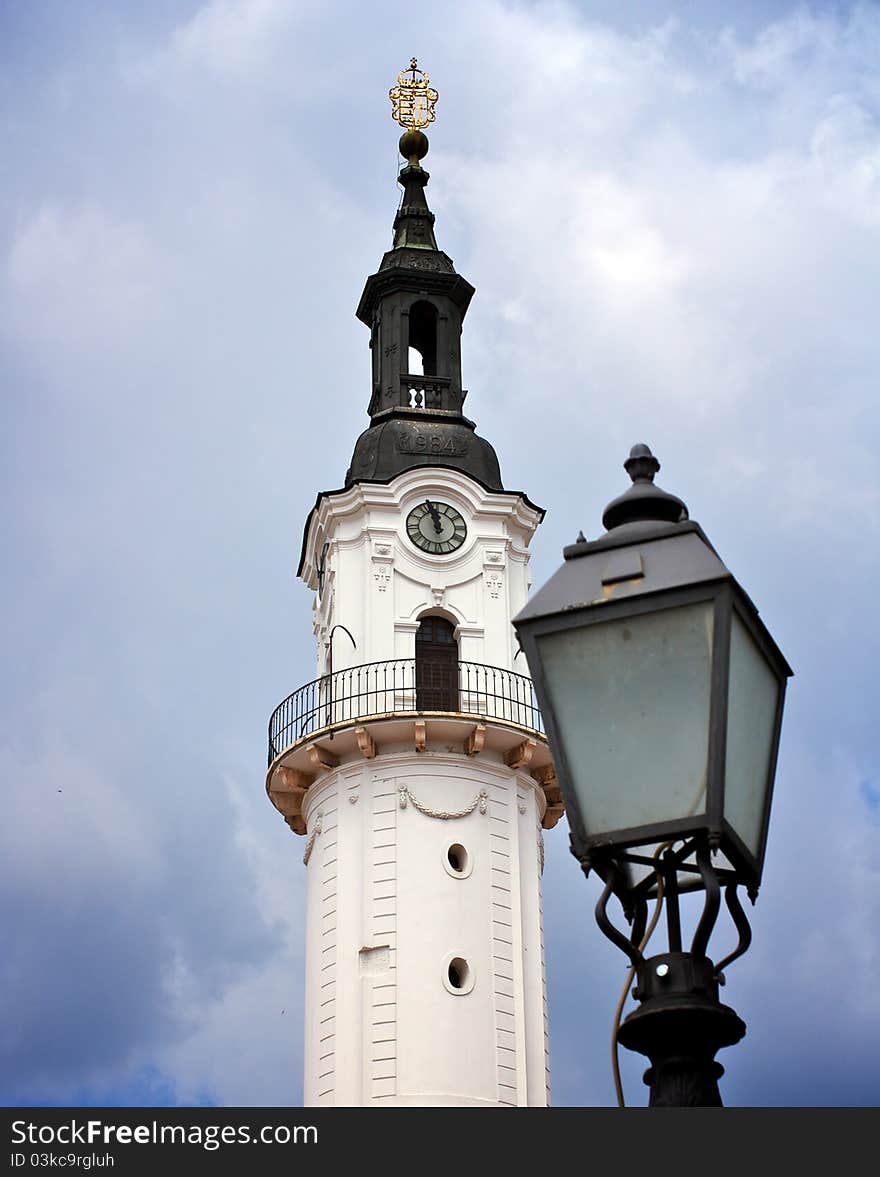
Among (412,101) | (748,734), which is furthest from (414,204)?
(748,734)

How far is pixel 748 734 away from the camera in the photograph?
6680 millimetres

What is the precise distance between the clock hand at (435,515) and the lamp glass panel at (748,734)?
3576 cm

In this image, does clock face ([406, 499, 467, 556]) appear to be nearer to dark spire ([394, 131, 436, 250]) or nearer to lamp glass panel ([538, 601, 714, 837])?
dark spire ([394, 131, 436, 250])

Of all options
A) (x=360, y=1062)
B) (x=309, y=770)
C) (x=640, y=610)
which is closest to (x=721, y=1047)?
(x=640, y=610)

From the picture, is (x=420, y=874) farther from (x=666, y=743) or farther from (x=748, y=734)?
(x=666, y=743)

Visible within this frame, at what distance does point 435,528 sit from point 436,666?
3.36 m

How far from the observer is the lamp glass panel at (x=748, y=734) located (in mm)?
6496

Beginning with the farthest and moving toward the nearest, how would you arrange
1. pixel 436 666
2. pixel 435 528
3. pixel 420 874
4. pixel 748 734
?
pixel 435 528 < pixel 436 666 < pixel 420 874 < pixel 748 734

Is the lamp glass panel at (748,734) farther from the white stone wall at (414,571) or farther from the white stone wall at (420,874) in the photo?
the white stone wall at (414,571)

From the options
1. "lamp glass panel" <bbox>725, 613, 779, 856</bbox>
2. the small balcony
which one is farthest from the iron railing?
"lamp glass panel" <bbox>725, 613, 779, 856</bbox>

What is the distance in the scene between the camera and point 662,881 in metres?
6.66

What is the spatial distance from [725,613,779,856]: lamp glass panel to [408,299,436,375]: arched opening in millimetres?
40592

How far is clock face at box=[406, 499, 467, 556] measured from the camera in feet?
140
